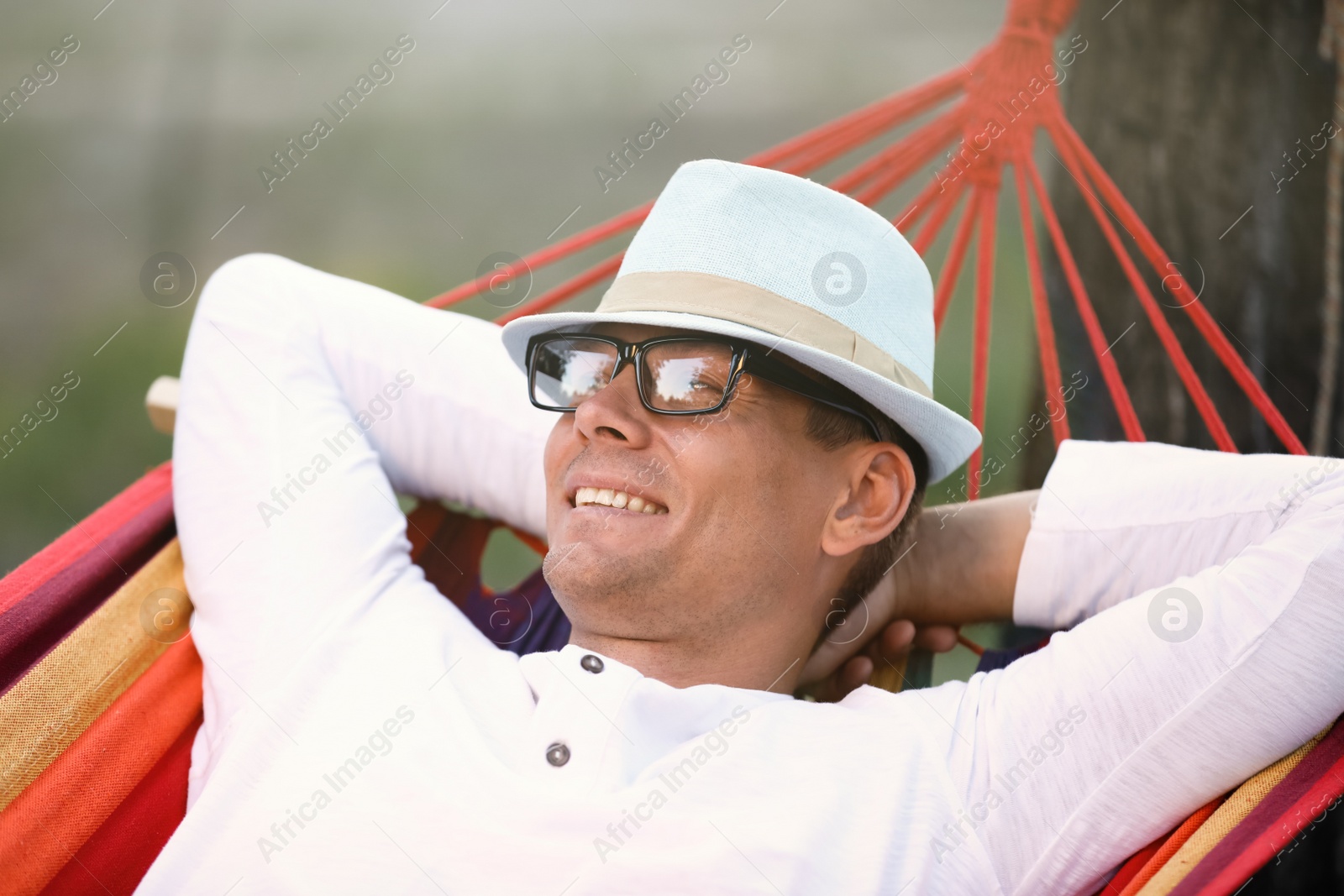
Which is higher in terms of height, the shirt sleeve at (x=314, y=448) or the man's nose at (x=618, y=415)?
the man's nose at (x=618, y=415)

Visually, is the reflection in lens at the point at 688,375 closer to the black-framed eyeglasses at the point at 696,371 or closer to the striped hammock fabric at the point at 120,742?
the black-framed eyeglasses at the point at 696,371

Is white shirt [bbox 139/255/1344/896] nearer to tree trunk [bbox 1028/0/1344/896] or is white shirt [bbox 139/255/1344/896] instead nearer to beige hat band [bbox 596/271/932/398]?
beige hat band [bbox 596/271/932/398]

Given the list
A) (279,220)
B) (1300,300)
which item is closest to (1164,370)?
(1300,300)

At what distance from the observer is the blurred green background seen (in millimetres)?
7797

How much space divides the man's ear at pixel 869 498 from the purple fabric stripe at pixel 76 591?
1.02m

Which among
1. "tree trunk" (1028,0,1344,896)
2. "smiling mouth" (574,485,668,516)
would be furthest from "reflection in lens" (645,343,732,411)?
"tree trunk" (1028,0,1344,896)

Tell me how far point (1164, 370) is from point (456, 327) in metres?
1.50

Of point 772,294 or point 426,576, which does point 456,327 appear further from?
point 772,294

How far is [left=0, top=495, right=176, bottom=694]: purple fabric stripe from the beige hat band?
2.58 ft

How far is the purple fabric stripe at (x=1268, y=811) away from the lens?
1.13m

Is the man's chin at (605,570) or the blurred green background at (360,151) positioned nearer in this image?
the man's chin at (605,570)

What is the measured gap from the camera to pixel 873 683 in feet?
5.46

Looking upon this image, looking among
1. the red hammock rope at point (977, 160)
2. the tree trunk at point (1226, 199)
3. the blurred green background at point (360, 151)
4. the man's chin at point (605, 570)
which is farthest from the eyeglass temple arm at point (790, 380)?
the blurred green background at point (360, 151)

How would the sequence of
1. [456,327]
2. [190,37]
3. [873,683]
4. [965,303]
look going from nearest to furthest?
1. [873,683]
2. [456,327]
3. [965,303]
4. [190,37]
